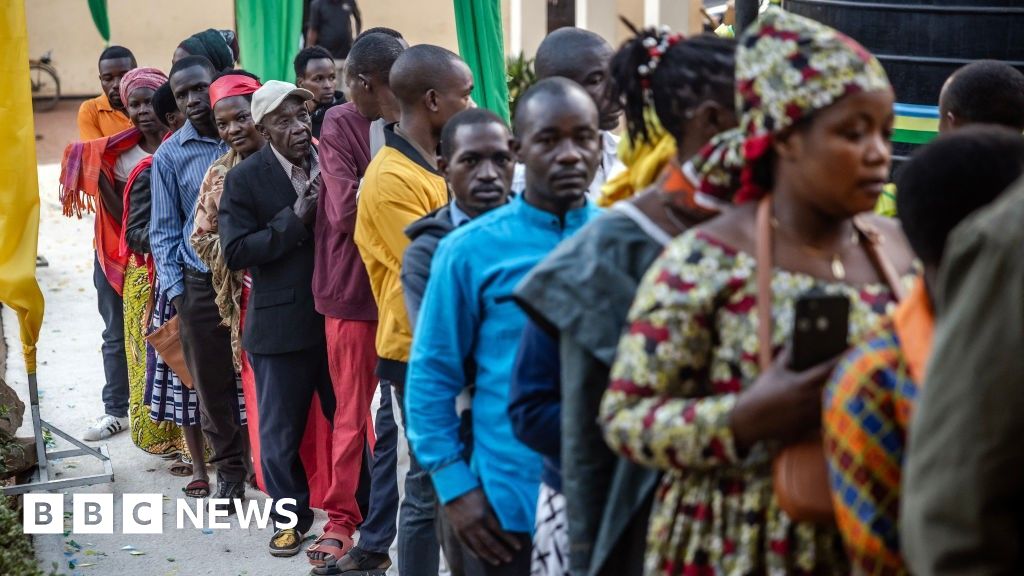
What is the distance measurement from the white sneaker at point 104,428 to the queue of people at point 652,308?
2.34m

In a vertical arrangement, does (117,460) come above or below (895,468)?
below

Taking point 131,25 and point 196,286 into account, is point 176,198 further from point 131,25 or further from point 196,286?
point 131,25

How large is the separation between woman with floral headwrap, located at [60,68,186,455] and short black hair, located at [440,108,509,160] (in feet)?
11.9

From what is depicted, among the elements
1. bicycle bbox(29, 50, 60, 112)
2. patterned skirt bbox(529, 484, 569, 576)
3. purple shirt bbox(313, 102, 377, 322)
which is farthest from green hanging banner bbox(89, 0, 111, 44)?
patterned skirt bbox(529, 484, 569, 576)

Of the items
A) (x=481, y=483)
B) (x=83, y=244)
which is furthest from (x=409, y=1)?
(x=481, y=483)

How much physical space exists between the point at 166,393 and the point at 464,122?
11.7ft

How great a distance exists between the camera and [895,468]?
6.27 ft

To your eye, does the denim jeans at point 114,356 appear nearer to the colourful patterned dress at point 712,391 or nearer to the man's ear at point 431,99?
the man's ear at point 431,99

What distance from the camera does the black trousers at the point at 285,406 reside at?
5.96 m

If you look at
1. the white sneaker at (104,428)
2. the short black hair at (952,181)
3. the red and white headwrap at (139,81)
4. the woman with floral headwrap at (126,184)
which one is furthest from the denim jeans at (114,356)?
the short black hair at (952,181)

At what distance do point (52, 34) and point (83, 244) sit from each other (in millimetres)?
8172

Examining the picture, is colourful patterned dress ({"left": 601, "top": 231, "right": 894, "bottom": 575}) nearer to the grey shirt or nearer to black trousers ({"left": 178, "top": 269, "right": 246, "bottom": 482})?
the grey shirt

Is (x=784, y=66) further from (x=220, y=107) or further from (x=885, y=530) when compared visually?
(x=220, y=107)

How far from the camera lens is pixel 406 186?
16.5ft
